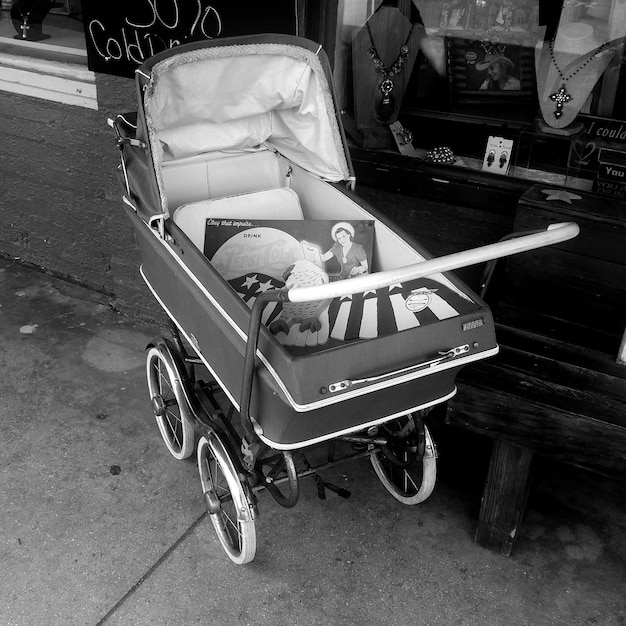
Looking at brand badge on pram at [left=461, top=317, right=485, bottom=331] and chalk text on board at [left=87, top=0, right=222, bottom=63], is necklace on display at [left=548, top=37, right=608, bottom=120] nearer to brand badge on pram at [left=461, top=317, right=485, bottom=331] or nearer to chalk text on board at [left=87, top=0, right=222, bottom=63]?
brand badge on pram at [left=461, top=317, right=485, bottom=331]

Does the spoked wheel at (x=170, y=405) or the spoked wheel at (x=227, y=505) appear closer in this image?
the spoked wheel at (x=227, y=505)

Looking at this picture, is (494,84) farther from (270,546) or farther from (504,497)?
(270,546)

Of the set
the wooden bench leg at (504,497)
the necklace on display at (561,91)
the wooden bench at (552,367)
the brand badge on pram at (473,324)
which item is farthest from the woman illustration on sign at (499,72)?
the wooden bench leg at (504,497)

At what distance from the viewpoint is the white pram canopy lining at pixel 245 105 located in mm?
2508

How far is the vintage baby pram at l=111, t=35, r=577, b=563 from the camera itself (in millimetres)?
1940

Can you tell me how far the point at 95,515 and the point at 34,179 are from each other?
2356 mm

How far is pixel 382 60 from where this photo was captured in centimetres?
321

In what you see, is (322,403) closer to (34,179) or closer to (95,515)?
(95,515)

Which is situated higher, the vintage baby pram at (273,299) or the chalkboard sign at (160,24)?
the chalkboard sign at (160,24)

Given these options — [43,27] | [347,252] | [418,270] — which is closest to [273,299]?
[418,270]

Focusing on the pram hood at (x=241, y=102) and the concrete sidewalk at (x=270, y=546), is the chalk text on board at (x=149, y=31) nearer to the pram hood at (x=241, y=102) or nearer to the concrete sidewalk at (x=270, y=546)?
the pram hood at (x=241, y=102)

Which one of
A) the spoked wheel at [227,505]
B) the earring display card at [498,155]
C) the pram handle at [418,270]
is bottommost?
the spoked wheel at [227,505]

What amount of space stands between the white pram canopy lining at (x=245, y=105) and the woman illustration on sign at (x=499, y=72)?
833 mm

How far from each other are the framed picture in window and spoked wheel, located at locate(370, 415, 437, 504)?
1.44m
